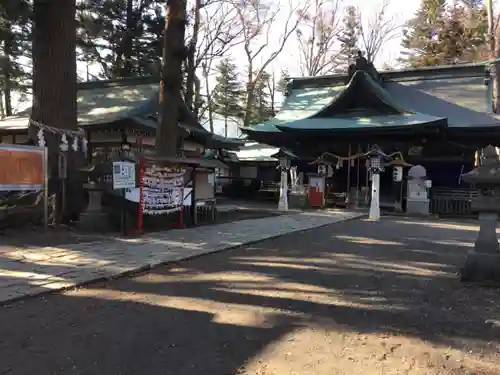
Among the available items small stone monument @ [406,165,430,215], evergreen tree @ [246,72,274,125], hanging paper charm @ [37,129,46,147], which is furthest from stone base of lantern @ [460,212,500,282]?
evergreen tree @ [246,72,274,125]

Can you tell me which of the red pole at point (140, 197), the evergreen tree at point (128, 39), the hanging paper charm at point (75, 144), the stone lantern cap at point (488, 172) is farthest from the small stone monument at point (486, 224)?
the evergreen tree at point (128, 39)

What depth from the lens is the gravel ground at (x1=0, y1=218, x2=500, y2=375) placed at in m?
3.72

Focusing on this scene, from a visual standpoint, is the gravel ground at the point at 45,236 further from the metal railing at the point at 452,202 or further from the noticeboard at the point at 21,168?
the metal railing at the point at 452,202

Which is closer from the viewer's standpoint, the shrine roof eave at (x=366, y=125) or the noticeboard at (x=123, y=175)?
the noticeboard at (x=123, y=175)

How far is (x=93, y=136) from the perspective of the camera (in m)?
17.9

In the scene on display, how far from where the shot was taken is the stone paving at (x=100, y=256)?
607 cm

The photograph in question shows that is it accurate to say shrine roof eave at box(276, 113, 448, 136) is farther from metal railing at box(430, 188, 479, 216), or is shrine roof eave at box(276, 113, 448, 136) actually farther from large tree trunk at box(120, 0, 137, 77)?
large tree trunk at box(120, 0, 137, 77)

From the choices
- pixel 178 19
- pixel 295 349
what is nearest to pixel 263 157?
pixel 178 19

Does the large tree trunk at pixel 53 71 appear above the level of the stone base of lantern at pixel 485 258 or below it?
above

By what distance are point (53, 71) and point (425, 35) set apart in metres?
36.2

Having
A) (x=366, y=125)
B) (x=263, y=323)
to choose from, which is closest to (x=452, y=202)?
(x=366, y=125)

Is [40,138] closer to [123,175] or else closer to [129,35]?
[123,175]

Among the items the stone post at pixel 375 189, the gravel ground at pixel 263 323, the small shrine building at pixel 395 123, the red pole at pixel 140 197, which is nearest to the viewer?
the gravel ground at pixel 263 323

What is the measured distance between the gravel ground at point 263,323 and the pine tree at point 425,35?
34071 millimetres
